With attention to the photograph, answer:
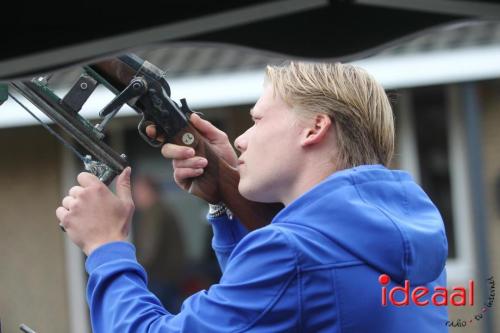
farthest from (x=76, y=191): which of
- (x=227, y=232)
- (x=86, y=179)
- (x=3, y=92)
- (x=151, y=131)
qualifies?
(x=227, y=232)

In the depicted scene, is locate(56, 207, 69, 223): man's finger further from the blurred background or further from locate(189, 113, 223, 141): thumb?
the blurred background

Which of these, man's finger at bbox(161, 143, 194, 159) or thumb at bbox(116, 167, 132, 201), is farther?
man's finger at bbox(161, 143, 194, 159)

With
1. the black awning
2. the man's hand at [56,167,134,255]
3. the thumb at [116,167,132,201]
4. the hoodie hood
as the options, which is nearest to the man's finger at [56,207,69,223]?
the man's hand at [56,167,134,255]

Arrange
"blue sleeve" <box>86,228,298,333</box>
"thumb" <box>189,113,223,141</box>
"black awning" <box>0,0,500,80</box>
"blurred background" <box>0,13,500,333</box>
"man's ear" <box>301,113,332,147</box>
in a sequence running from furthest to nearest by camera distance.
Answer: "blurred background" <box>0,13,500,333</box> → "thumb" <box>189,113,223,141</box> → "man's ear" <box>301,113,332,147</box> → "blue sleeve" <box>86,228,298,333</box> → "black awning" <box>0,0,500,80</box>

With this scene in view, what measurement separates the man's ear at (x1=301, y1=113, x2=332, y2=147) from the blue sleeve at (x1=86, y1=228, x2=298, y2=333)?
0.32m

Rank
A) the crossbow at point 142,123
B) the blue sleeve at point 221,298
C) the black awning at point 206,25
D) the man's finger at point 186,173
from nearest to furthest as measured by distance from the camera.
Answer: the black awning at point 206,25 → the blue sleeve at point 221,298 → the crossbow at point 142,123 → the man's finger at point 186,173

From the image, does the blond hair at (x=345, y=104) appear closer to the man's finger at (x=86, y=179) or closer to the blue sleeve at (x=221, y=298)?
the blue sleeve at (x=221, y=298)

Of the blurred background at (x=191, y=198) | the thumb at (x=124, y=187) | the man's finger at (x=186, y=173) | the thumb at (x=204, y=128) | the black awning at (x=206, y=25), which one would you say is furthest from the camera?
the blurred background at (x=191, y=198)

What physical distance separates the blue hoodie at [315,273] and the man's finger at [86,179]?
20 centimetres

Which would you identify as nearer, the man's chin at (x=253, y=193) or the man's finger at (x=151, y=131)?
the man's chin at (x=253, y=193)

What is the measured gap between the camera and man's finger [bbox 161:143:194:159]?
2641 millimetres

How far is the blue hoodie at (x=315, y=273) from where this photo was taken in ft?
6.39

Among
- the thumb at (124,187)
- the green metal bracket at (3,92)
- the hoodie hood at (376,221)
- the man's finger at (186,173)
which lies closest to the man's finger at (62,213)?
the thumb at (124,187)

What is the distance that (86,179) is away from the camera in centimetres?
230
